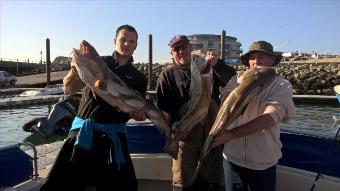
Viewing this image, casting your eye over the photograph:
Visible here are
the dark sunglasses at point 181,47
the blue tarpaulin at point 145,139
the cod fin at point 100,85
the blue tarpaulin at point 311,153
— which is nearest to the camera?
the cod fin at point 100,85

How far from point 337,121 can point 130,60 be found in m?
3.28

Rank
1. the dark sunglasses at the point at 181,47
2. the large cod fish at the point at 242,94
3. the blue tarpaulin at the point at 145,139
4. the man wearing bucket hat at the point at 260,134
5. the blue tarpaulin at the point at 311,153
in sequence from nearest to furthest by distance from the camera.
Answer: the man wearing bucket hat at the point at 260,134 < the large cod fish at the point at 242,94 < the dark sunglasses at the point at 181,47 < the blue tarpaulin at the point at 311,153 < the blue tarpaulin at the point at 145,139

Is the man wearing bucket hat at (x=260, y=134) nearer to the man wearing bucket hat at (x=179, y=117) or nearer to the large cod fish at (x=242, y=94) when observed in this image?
the large cod fish at (x=242, y=94)

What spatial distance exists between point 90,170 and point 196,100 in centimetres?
120

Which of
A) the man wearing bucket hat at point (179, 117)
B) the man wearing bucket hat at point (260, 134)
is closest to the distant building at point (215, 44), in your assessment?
the man wearing bucket hat at point (179, 117)

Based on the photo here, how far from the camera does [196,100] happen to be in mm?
4000

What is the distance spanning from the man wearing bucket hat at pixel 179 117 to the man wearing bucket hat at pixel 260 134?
613 mm

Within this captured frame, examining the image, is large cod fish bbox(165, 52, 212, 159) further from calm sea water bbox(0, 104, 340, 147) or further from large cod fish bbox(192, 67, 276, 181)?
calm sea water bbox(0, 104, 340, 147)

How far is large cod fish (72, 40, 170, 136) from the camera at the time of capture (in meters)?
3.65

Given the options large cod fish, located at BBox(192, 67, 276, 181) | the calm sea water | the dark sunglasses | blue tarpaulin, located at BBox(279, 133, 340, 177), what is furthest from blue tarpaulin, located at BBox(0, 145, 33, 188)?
the calm sea water

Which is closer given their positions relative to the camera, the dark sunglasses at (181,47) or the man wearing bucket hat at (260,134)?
the man wearing bucket hat at (260,134)

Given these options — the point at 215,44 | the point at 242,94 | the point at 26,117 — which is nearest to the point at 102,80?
the point at 242,94

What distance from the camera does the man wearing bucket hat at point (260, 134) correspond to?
11.3 feet

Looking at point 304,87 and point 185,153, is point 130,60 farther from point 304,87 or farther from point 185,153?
point 304,87
